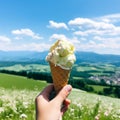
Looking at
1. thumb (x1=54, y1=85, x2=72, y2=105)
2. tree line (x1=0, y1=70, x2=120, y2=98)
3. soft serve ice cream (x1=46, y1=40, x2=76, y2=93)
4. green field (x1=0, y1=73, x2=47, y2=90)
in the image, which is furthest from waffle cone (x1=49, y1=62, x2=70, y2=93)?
tree line (x1=0, y1=70, x2=120, y2=98)

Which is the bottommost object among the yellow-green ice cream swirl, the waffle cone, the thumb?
the thumb

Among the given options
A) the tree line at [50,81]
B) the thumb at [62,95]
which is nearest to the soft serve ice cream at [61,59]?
the thumb at [62,95]

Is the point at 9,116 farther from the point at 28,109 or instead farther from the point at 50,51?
the point at 50,51

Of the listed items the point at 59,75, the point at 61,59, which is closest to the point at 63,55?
the point at 61,59

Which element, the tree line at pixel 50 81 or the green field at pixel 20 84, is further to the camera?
the tree line at pixel 50 81

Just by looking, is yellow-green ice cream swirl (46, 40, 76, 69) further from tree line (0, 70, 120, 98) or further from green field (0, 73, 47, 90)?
tree line (0, 70, 120, 98)

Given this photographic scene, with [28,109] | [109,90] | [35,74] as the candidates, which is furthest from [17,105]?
[109,90]

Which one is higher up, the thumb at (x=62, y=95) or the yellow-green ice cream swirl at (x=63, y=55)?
the yellow-green ice cream swirl at (x=63, y=55)

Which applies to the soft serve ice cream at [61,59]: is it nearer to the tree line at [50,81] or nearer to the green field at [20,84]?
the green field at [20,84]
